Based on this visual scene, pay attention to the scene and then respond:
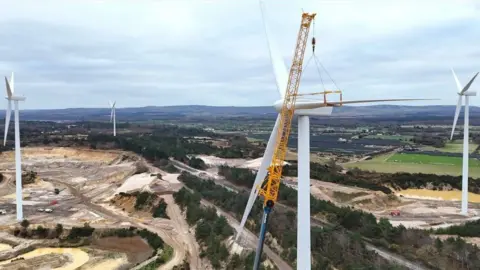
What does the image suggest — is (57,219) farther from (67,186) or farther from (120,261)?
(67,186)

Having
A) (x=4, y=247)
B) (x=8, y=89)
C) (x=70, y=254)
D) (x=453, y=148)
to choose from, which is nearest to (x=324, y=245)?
(x=70, y=254)

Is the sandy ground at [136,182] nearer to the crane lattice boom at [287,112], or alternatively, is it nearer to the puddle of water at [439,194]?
the puddle of water at [439,194]

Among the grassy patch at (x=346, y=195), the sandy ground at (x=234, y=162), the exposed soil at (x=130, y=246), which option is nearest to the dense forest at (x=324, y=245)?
the exposed soil at (x=130, y=246)

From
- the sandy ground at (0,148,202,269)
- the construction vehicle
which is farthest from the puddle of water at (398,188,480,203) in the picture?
the sandy ground at (0,148,202,269)

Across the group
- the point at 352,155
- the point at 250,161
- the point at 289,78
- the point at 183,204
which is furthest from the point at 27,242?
the point at 352,155

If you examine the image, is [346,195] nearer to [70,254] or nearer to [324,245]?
[324,245]
